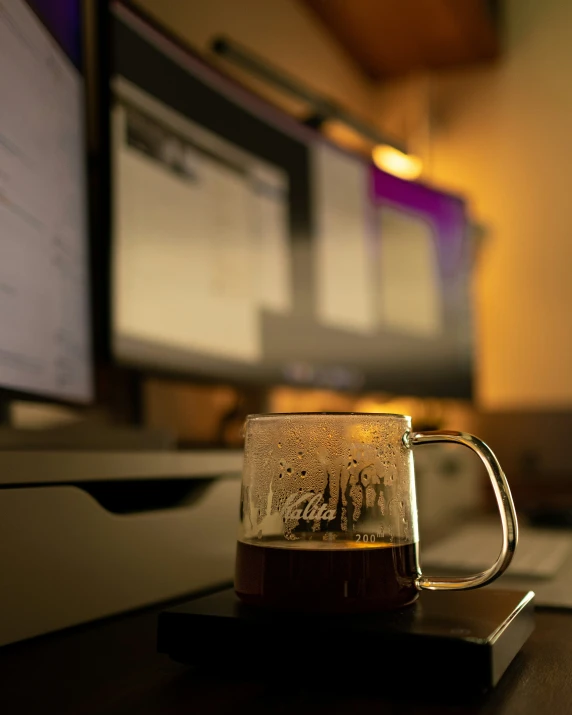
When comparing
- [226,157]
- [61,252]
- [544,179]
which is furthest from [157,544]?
[544,179]

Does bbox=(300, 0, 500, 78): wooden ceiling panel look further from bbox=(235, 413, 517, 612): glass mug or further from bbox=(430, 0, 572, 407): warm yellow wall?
bbox=(235, 413, 517, 612): glass mug

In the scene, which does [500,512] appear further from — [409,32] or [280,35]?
[409,32]

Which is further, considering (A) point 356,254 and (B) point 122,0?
(A) point 356,254

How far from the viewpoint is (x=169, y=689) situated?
1.32ft

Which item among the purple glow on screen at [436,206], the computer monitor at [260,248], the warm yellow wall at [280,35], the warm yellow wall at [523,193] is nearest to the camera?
the computer monitor at [260,248]

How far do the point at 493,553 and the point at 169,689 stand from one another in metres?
0.52

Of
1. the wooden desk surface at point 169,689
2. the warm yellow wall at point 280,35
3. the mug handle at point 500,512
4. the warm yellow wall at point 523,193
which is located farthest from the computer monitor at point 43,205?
the warm yellow wall at point 523,193

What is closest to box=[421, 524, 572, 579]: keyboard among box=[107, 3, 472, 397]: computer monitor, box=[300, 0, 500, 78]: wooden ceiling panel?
box=[107, 3, 472, 397]: computer monitor

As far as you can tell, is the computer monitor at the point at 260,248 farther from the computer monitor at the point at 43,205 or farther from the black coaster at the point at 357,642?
the black coaster at the point at 357,642

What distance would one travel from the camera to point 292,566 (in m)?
0.42

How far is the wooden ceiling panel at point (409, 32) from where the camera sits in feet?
6.47

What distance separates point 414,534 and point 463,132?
2120 millimetres

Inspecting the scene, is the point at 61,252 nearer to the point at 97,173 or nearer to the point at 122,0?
the point at 97,173

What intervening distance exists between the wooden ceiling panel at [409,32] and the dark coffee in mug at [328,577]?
69.2 inches
